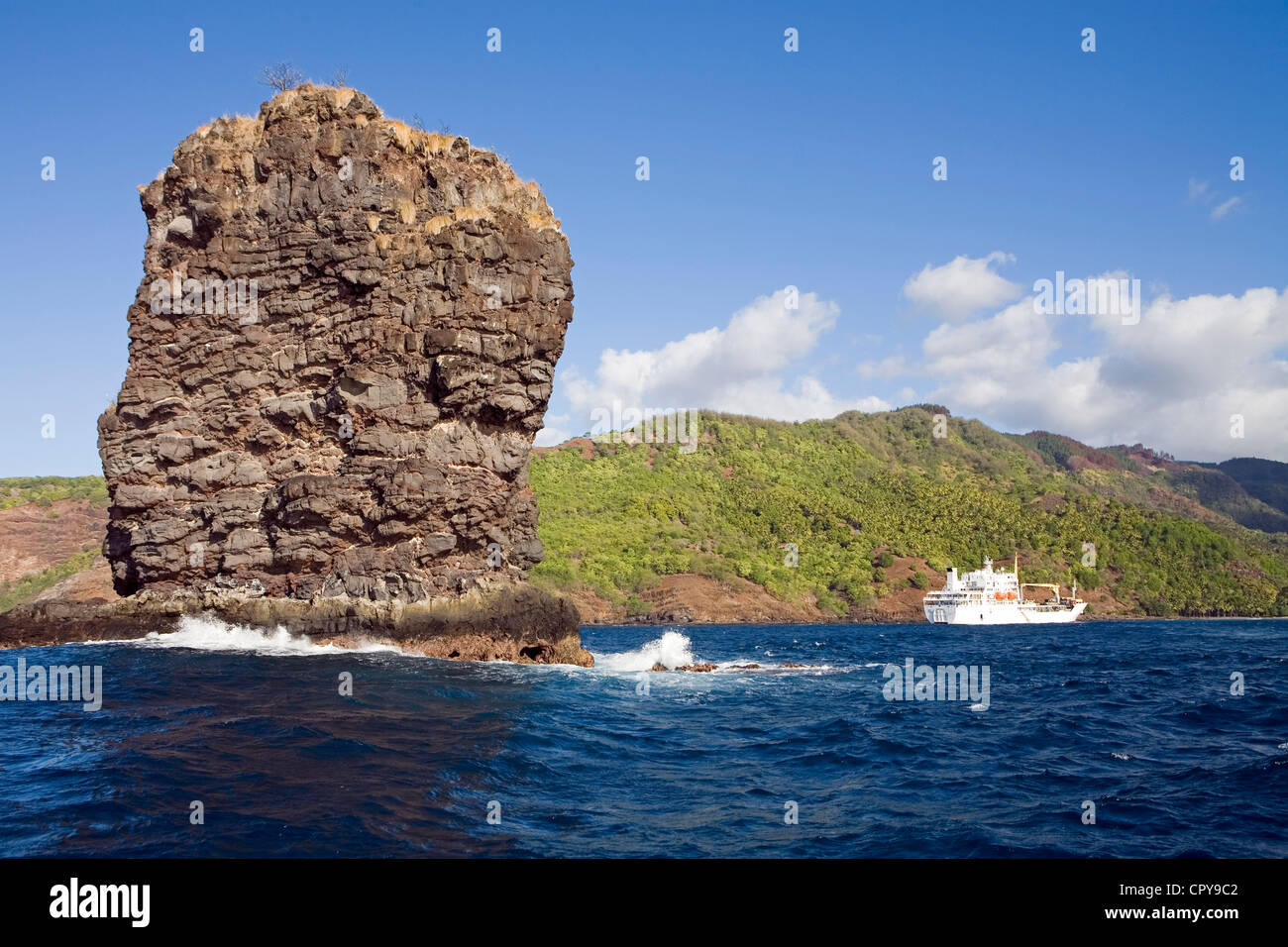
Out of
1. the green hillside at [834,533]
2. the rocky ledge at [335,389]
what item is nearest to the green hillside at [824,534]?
the green hillside at [834,533]

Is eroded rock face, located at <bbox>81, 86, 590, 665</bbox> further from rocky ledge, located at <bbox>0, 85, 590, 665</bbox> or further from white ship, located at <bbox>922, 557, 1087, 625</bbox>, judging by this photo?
white ship, located at <bbox>922, 557, 1087, 625</bbox>

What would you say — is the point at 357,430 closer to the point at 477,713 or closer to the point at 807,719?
the point at 477,713

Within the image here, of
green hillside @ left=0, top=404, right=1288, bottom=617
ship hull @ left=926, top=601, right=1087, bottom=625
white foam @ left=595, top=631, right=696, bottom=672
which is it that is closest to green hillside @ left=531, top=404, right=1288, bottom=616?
green hillside @ left=0, top=404, right=1288, bottom=617

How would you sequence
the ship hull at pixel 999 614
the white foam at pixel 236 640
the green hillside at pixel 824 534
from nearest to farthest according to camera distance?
the white foam at pixel 236 640 < the ship hull at pixel 999 614 < the green hillside at pixel 824 534

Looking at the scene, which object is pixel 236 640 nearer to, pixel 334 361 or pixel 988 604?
pixel 334 361

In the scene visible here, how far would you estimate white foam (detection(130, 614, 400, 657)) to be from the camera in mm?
30016

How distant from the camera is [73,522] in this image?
9788 centimetres

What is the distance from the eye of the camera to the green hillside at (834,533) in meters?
105

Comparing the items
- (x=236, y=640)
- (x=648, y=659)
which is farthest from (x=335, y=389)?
(x=648, y=659)

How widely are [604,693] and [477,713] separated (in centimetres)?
562

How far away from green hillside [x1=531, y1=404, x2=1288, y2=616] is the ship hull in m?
14.3

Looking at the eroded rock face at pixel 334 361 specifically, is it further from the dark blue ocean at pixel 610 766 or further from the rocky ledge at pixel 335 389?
the dark blue ocean at pixel 610 766

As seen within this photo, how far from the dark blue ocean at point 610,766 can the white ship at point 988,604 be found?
62347 mm

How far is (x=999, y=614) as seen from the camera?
88812 mm
